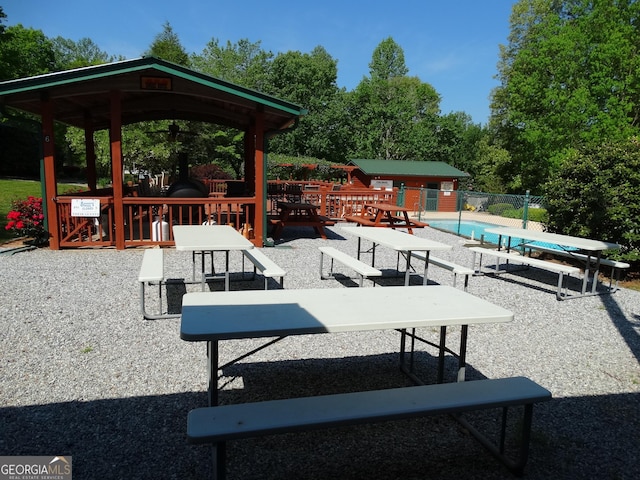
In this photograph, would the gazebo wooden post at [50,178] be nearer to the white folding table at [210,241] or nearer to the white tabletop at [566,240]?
the white folding table at [210,241]

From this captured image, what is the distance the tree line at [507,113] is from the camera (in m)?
8.82

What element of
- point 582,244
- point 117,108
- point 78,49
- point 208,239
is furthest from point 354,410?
point 78,49

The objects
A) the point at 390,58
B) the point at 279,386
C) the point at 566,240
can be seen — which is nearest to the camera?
the point at 279,386

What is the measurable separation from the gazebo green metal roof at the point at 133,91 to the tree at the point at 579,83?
1699 cm

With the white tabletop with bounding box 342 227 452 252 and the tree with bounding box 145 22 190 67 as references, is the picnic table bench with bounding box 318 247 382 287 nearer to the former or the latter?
the white tabletop with bounding box 342 227 452 252

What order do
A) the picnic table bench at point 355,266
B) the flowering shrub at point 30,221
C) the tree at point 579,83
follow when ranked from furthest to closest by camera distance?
the tree at point 579,83, the flowering shrub at point 30,221, the picnic table bench at point 355,266

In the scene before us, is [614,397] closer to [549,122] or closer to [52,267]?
[52,267]

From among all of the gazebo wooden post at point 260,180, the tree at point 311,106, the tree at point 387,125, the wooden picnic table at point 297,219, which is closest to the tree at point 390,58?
the tree at point 387,125

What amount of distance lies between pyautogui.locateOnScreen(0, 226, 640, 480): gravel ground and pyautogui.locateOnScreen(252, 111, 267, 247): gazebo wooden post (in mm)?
3276

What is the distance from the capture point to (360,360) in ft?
13.2

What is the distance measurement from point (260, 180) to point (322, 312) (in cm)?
648

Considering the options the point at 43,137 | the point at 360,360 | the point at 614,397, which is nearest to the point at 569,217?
the point at 614,397

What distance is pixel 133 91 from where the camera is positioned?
8.16m

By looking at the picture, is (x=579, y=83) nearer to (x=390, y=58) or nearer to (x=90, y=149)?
(x=90, y=149)
